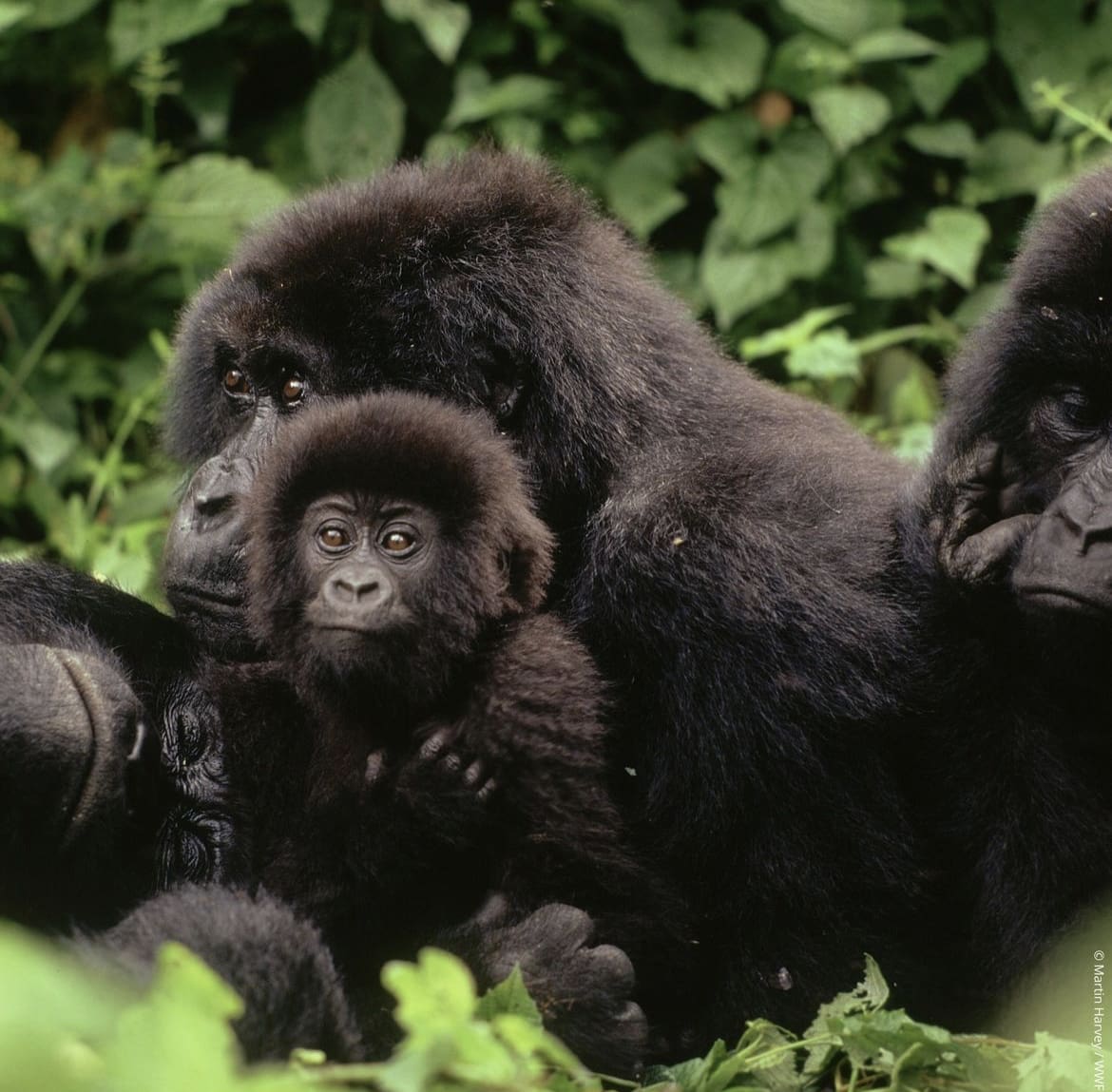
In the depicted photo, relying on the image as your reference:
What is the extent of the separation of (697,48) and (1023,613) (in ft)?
13.0

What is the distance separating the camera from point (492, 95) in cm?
611

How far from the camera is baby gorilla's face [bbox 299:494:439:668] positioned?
293 centimetres

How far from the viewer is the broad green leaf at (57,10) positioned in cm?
632

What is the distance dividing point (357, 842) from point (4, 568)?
2.92 feet

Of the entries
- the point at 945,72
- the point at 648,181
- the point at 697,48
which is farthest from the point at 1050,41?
Result: the point at 648,181

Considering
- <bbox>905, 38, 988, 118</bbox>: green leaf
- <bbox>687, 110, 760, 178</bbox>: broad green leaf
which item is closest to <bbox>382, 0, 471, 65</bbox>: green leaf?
<bbox>687, 110, 760, 178</bbox>: broad green leaf

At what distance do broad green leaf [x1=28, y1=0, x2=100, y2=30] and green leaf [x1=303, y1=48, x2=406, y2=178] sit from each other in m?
0.96

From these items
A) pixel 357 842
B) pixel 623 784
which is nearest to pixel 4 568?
pixel 357 842

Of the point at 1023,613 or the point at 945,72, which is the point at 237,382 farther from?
the point at 945,72

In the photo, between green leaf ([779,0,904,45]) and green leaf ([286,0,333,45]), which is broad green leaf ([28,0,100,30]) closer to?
green leaf ([286,0,333,45])

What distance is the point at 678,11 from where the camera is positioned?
6215mm

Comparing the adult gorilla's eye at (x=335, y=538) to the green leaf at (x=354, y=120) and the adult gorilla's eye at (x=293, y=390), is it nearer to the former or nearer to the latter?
the adult gorilla's eye at (x=293, y=390)

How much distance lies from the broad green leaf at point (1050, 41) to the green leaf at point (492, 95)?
1646mm

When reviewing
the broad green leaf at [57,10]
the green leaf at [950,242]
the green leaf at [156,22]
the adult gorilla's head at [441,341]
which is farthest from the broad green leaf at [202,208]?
the adult gorilla's head at [441,341]
